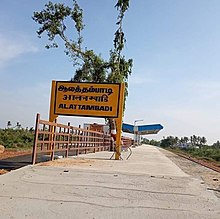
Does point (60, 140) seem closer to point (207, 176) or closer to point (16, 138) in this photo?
point (207, 176)

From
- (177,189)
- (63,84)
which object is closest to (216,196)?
(177,189)

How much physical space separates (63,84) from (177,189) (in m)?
9.11

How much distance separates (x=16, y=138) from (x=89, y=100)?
1433 centimetres

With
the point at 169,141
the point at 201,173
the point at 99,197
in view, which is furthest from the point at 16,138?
the point at 169,141

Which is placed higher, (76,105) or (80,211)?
(76,105)

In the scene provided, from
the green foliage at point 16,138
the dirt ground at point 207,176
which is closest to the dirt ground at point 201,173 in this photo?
the dirt ground at point 207,176

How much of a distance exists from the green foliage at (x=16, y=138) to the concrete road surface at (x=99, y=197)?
17271 millimetres

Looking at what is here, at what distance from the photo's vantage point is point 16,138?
27047 mm

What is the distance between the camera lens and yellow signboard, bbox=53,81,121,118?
14.4m

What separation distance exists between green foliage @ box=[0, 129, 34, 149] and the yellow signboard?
33.1ft

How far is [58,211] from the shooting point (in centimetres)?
484

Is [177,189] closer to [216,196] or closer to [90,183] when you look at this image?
[216,196]

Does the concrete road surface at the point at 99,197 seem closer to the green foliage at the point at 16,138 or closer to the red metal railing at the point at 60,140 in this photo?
the red metal railing at the point at 60,140

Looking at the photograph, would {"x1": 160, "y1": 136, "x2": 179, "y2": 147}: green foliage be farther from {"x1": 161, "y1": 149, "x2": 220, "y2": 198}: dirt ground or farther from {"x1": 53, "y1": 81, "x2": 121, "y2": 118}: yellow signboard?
{"x1": 161, "y1": 149, "x2": 220, "y2": 198}: dirt ground
